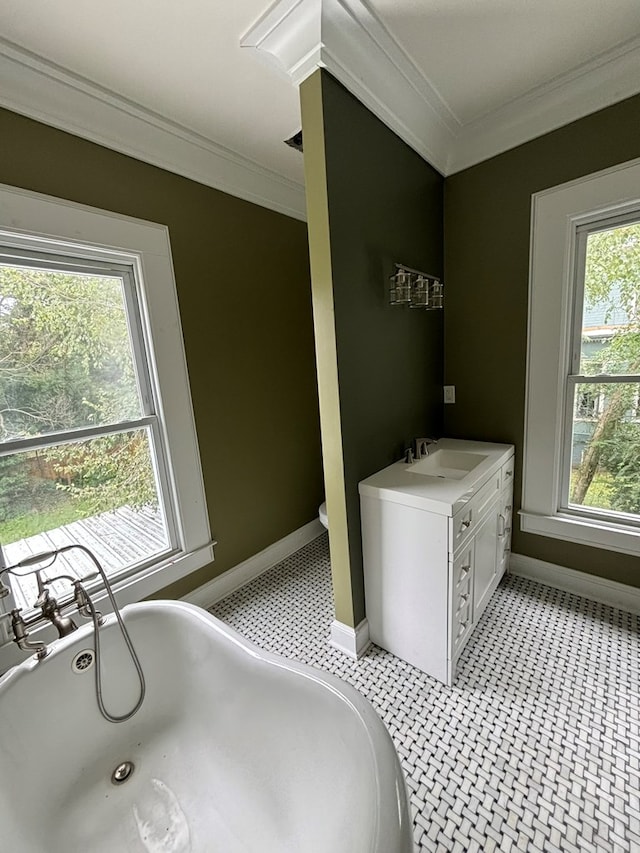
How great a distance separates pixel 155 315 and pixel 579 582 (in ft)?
8.79

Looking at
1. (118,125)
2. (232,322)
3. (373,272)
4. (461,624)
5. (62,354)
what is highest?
(118,125)

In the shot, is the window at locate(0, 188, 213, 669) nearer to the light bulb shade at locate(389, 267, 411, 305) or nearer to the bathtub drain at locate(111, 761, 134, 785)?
the bathtub drain at locate(111, 761, 134, 785)

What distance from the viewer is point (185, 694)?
1.35 m

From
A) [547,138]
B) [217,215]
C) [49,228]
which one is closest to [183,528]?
[49,228]

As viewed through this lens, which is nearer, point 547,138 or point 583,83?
point 583,83

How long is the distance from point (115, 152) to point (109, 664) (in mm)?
2117

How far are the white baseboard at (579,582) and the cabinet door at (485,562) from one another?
36 centimetres

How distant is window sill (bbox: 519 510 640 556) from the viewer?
181 centimetres

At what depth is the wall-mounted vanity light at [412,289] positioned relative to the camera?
1.64 metres

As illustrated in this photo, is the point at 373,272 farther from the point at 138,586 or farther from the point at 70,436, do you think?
the point at 138,586

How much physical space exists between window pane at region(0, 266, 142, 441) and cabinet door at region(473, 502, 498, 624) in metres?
1.82

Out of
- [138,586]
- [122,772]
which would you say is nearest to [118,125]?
[138,586]

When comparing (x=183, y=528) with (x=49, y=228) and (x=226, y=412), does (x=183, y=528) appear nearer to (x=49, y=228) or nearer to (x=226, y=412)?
(x=226, y=412)

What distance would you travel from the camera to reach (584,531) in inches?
75.7
